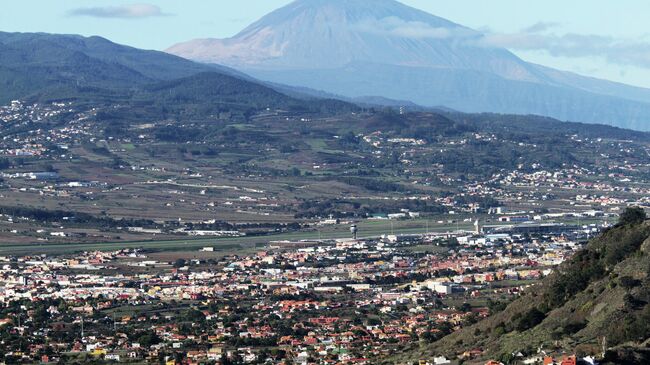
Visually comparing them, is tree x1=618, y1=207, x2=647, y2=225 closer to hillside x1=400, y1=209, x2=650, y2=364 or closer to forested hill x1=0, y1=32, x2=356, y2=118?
hillside x1=400, y1=209, x2=650, y2=364

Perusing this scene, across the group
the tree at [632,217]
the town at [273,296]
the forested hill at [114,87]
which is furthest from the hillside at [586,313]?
the forested hill at [114,87]

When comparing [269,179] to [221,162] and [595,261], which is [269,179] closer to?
[221,162]

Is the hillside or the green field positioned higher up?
the hillside

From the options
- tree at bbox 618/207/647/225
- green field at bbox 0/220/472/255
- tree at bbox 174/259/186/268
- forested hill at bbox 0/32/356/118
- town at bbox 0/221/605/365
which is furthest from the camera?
forested hill at bbox 0/32/356/118

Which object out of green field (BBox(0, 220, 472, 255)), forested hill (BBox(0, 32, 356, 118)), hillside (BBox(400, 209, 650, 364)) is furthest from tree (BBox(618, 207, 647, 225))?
forested hill (BBox(0, 32, 356, 118))

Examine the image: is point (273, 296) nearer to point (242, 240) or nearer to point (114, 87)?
point (242, 240)

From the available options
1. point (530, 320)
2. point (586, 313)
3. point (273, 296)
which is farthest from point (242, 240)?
Result: point (586, 313)

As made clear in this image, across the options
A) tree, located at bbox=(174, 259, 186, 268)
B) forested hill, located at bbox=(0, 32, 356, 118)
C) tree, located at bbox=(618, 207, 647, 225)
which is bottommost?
tree, located at bbox=(174, 259, 186, 268)

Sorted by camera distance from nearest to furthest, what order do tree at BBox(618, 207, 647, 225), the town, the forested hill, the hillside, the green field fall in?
the hillside → the town → tree at BBox(618, 207, 647, 225) → the green field → the forested hill

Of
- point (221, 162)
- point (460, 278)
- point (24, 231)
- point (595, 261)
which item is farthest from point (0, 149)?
point (595, 261)
